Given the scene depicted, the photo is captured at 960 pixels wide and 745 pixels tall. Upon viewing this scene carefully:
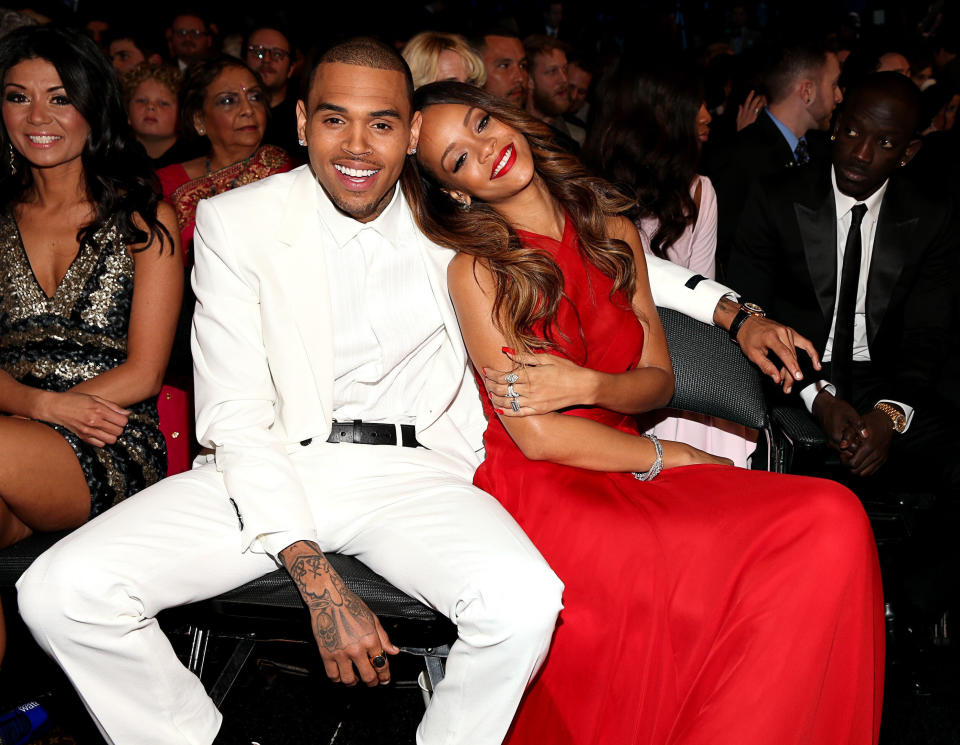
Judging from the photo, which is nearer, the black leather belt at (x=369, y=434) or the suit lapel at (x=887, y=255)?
the black leather belt at (x=369, y=434)

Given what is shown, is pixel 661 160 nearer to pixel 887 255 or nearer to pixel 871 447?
pixel 887 255

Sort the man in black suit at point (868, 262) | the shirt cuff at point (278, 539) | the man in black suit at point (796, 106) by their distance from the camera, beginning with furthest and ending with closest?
the man in black suit at point (796, 106) < the man in black suit at point (868, 262) < the shirt cuff at point (278, 539)

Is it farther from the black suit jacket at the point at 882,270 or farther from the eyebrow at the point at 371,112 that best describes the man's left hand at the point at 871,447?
the eyebrow at the point at 371,112

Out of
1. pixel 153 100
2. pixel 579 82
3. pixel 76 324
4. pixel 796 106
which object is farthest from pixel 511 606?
pixel 579 82

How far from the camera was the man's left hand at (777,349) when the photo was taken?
95.7 inches

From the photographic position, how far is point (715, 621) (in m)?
1.91

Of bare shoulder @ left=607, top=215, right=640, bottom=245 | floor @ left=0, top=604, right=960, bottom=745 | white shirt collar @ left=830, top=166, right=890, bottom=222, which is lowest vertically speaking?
floor @ left=0, top=604, right=960, bottom=745

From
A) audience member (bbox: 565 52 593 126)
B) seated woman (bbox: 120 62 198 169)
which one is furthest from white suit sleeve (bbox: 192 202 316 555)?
audience member (bbox: 565 52 593 126)

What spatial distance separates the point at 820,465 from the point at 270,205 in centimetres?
170

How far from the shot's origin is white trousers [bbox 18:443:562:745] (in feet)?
6.11

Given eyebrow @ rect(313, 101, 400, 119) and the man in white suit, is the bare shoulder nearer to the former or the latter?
the man in white suit

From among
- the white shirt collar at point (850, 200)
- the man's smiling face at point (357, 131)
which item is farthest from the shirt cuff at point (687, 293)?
the man's smiling face at point (357, 131)

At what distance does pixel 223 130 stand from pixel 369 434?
2095mm

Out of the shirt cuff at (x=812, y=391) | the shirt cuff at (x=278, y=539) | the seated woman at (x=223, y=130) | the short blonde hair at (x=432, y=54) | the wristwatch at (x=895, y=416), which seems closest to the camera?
the shirt cuff at (x=278, y=539)
